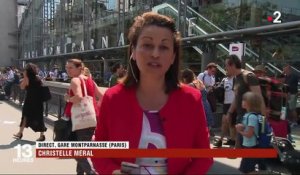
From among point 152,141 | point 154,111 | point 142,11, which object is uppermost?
point 142,11

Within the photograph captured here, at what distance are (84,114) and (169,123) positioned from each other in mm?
3753

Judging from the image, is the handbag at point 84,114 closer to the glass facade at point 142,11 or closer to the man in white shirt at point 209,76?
the glass facade at point 142,11

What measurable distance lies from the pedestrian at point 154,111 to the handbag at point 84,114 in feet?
11.5

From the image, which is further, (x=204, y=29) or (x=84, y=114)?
(x=204, y=29)

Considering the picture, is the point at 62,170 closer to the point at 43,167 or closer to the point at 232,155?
the point at 43,167

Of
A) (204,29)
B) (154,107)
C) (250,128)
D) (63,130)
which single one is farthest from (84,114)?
(204,29)

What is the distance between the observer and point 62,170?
6656 millimetres

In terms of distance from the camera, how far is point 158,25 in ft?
7.38

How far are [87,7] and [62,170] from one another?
2409 cm

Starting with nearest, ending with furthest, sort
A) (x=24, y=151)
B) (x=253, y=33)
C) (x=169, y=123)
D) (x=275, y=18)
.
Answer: (x=169, y=123) < (x=24, y=151) < (x=253, y=33) < (x=275, y=18)

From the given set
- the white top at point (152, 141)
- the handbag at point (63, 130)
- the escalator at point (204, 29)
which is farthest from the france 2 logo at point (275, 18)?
the white top at point (152, 141)

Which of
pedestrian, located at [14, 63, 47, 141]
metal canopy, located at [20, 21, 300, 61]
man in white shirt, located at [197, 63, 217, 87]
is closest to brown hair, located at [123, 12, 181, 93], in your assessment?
metal canopy, located at [20, 21, 300, 61]

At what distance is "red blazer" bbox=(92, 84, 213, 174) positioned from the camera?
222cm

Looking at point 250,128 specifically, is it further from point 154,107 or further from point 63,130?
point 154,107
